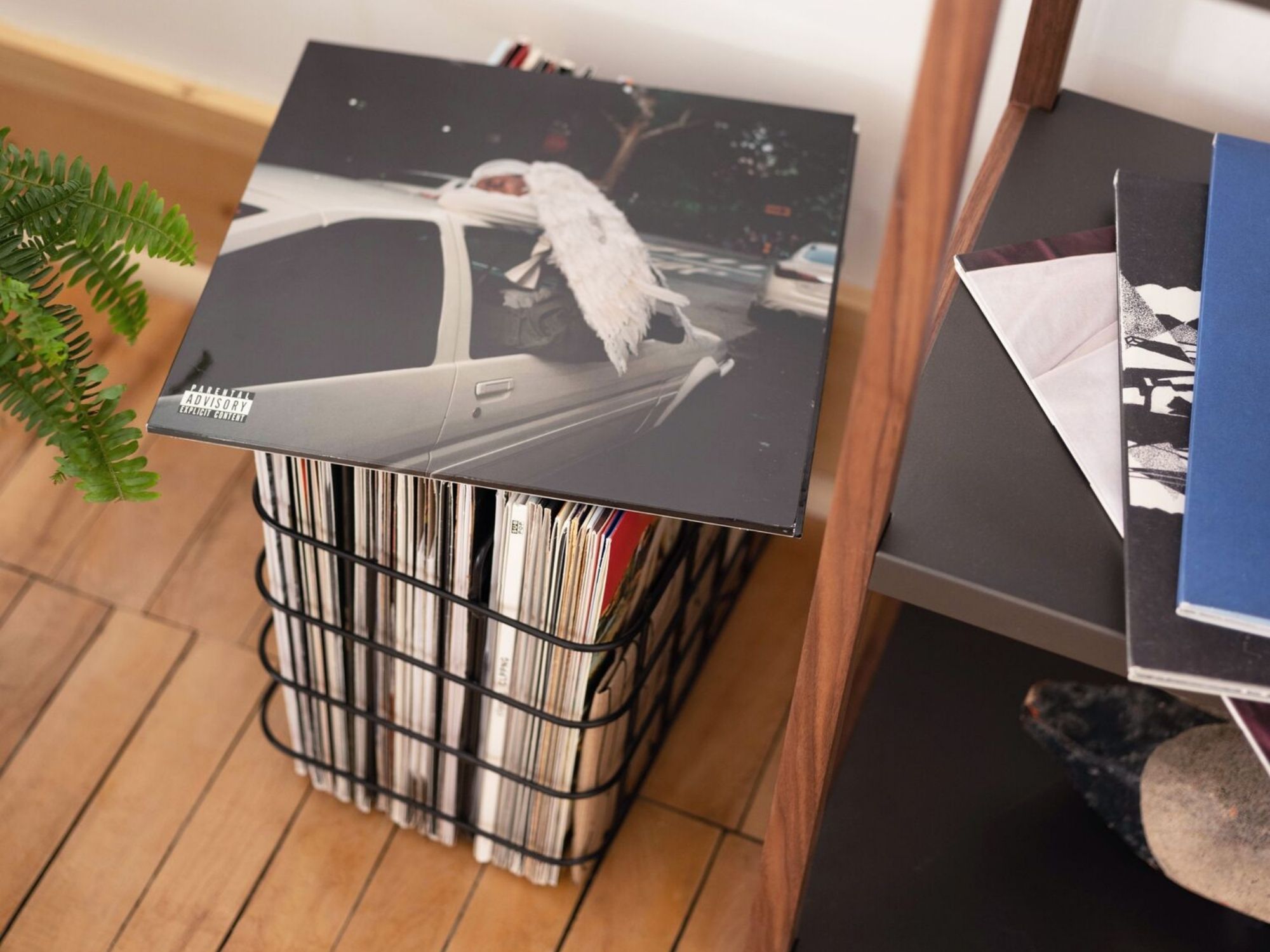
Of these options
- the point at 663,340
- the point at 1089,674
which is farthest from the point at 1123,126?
the point at 1089,674

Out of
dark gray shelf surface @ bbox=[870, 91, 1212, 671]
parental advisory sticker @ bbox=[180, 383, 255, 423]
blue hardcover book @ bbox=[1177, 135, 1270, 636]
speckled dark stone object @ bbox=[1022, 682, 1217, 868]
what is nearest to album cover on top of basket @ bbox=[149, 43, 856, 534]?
parental advisory sticker @ bbox=[180, 383, 255, 423]

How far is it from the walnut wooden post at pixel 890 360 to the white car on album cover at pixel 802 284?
0.09 metres

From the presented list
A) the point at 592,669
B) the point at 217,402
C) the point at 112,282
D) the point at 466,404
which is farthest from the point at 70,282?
the point at 592,669

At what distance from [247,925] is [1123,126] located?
96 centimetres

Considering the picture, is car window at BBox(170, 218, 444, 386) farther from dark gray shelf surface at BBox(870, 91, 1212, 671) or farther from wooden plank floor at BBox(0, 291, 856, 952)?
wooden plank floor at BBox(0, 291, 856, 952)

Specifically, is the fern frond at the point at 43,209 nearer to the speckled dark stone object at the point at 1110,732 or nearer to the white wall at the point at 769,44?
the white wall at the point at 769,44

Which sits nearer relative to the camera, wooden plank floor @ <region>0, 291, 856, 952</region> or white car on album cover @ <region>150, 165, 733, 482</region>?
white car on album cover @ <region>150, 165, 733, 482</region>

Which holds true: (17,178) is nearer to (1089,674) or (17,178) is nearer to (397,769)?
(397,769)

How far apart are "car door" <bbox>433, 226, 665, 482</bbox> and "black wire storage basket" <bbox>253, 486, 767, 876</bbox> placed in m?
0.17

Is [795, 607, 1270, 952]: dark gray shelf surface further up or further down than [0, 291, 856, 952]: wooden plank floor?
further up

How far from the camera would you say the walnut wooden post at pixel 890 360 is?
44cm

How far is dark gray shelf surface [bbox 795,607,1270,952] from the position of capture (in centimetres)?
92

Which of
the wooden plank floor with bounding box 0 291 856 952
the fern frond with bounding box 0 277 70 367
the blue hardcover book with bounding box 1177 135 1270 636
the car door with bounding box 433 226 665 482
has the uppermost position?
the blue hardcover book with bounding box 1177 135 1270 636

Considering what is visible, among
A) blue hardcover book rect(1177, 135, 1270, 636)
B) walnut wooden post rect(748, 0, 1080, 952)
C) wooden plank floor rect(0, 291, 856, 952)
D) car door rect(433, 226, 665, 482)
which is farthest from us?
wooden plank floor rect(0, 291, 856, 952)
